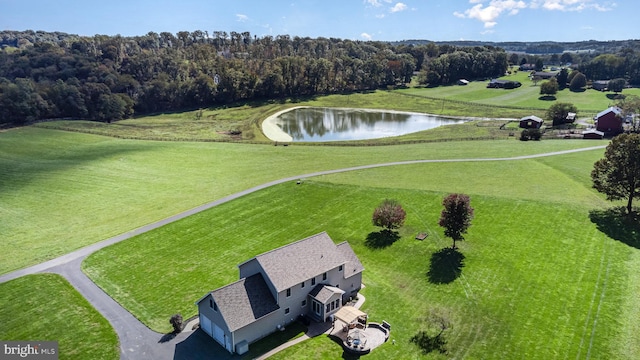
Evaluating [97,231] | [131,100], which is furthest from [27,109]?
[97,231]

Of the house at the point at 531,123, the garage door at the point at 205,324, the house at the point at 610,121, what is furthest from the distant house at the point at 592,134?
the garage door at the point at 205,324

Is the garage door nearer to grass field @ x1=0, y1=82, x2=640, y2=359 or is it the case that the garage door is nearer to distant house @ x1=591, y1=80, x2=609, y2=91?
grass field @ x1=0, y1=82, x2=640, y2=359

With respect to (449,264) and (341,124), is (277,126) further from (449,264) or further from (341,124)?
(449,264)

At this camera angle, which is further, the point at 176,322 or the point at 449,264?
the point at 449,264

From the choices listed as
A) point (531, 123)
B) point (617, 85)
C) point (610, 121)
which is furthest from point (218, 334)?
point (617, 85)

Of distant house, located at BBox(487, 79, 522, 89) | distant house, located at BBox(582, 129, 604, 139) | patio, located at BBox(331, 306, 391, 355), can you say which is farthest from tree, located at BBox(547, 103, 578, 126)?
patio, located at BBox(331, 306, 391, 355)

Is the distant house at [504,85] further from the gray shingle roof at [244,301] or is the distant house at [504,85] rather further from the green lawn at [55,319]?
the green lawn at [55,319]
